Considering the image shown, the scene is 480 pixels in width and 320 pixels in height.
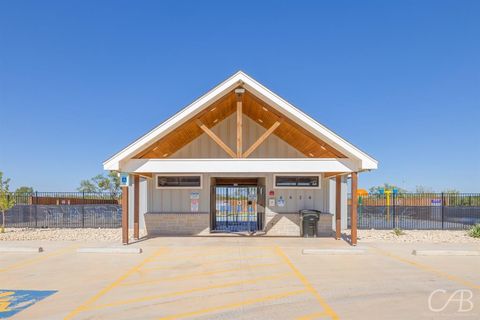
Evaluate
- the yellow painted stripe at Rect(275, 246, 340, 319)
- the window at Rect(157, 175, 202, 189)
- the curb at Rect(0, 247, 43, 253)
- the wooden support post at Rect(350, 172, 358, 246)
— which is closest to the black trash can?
the wooden support post at Rect(350, 172, 358, 246)

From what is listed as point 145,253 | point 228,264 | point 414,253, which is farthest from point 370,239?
point 145,253

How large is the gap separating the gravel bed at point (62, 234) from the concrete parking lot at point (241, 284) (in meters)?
3.42

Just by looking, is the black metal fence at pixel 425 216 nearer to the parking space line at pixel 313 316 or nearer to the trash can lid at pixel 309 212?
the trash can lid at pixel 309 212

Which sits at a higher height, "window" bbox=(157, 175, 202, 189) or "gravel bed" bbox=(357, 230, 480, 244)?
"window" bbox=(157, 175, 202, 189)

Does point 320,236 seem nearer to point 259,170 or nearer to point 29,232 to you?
point 259,170

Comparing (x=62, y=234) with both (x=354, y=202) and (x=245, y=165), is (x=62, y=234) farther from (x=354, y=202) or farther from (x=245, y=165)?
(x=354, y=202)

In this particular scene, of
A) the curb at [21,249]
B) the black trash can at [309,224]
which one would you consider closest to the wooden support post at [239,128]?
the black trash can at [309,224]

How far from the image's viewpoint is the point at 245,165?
11.7 meters

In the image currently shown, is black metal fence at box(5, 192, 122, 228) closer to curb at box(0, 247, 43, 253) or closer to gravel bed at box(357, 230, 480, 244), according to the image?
curb at box(0, 247, 43, 253)

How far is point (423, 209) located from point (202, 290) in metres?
18.9

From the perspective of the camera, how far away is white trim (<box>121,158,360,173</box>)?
38.4 feet

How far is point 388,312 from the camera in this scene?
573 cm

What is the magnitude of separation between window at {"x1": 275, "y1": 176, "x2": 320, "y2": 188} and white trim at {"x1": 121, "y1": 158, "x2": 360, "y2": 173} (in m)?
3.63

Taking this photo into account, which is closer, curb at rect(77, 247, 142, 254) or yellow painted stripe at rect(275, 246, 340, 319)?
yellow painted stripe at rect(275, 246, 340, 319)
